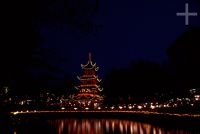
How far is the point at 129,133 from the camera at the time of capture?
23641 millimetres

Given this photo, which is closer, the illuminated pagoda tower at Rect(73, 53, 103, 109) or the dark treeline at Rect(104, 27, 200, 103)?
the dark treeline at Rect(104, 27, 200, 103)

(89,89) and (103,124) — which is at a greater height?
(89,89)

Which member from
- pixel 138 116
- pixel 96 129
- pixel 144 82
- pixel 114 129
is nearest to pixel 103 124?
pixel 96 129

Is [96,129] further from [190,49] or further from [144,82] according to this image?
[144,82]

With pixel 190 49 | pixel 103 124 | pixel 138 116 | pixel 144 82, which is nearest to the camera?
pixel 190 49

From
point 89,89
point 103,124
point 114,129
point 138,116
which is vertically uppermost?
point 89,89

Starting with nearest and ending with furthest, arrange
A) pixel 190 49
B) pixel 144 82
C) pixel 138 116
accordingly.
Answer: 1. pixel 190 49
2. pixel 138 116
3. pixel 144 82

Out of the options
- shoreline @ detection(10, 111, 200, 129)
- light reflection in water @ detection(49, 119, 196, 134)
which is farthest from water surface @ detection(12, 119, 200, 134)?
shoreline @ detection(10, 111, 200, 129)

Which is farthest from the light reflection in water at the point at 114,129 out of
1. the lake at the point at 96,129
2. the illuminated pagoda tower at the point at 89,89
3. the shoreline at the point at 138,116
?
the illuminated pagoda tower at the point at 89,89

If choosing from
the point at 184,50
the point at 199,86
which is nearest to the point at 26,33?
the point at 184,50

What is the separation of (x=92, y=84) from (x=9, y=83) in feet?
248

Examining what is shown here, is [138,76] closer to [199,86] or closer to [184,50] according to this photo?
[199,86]

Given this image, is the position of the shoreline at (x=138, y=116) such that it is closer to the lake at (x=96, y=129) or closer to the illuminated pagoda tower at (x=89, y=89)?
the lake at (x=96, y=129)

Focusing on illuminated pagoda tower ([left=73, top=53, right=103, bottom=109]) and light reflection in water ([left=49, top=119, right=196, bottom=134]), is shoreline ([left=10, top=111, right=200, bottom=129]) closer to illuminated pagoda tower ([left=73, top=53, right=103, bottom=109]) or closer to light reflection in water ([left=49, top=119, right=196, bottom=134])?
light reflection in water ([left=49, top=119, right=196, bottom=134])
